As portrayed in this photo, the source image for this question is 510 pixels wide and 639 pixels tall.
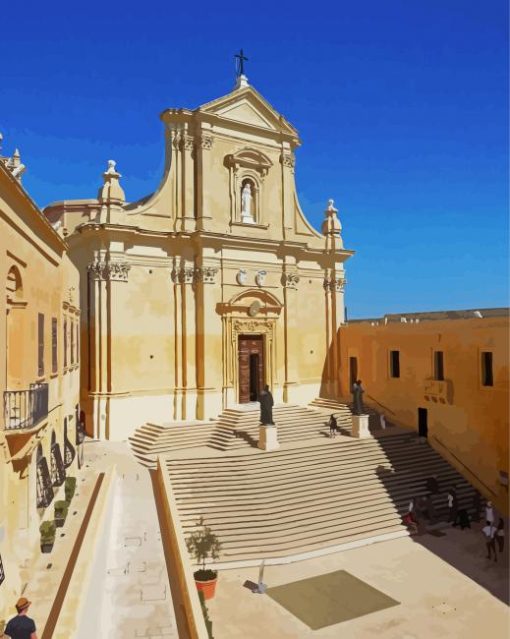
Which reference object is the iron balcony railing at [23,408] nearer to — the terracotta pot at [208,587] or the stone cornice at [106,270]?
the terracotta pot at [208,587]

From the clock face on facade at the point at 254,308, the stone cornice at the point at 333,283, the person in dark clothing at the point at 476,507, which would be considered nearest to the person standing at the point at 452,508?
the person in dark clothing at the point at 476,507

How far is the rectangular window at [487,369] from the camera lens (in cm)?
2120

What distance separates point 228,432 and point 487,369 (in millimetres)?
11031

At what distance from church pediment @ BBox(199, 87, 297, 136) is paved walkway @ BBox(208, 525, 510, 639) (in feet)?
65.2

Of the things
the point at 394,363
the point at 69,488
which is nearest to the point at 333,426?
the point at 394,363

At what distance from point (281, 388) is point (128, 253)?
10148 mm

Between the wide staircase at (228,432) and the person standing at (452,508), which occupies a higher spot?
the wide staircase at (228,432)

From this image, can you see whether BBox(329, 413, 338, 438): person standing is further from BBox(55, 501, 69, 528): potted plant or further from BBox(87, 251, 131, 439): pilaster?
BBox(55, 501, 69, 528): potted plant

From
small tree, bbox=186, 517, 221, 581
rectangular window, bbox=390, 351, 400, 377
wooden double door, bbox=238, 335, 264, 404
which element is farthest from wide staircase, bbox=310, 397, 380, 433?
small tree, bbox=186, 517, 221, 581

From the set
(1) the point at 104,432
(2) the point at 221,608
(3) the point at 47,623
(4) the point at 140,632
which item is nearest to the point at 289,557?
(2) the point at 221,608

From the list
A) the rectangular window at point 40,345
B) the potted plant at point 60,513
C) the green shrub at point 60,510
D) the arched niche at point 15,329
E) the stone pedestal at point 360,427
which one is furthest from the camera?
the stone pedestal at point 360,427

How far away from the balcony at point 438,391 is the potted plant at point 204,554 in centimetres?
1261

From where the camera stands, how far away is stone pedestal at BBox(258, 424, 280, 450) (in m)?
20.2

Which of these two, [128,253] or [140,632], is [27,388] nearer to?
[140,632]
